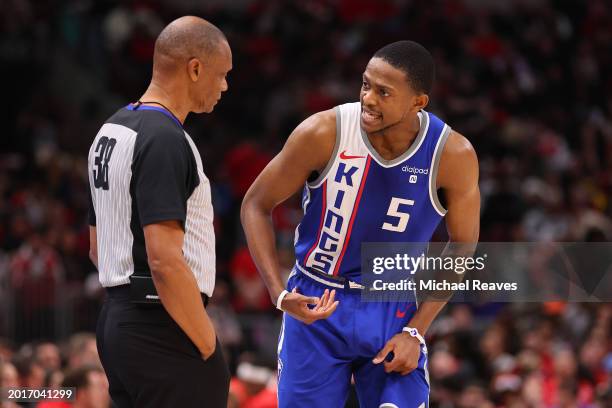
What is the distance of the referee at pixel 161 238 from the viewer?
3691 millimetres

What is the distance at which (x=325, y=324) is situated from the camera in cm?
474

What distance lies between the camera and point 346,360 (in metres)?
4.77

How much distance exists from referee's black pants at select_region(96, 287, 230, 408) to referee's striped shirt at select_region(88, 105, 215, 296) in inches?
6.1

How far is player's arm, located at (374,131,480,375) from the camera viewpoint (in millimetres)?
4668

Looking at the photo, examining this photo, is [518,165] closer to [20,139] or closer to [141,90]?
[141,90]

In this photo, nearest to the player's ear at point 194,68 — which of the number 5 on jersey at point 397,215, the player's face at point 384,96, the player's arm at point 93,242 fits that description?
the player's arm at point 93,242

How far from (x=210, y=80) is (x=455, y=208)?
4.59 ft

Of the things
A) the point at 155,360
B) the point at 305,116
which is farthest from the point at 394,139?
the point at 305,116

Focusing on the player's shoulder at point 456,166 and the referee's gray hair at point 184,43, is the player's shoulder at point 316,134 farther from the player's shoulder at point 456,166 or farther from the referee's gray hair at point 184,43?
the referee's gray hair at point 184,43

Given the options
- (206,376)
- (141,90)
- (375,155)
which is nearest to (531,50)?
(141,90)

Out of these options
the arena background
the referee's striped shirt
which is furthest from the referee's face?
the arena background

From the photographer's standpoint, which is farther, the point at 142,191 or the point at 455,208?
the point at 455,208

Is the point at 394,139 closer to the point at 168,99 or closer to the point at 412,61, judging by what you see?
the point at 412,61

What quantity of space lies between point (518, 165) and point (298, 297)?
10.3 metres
